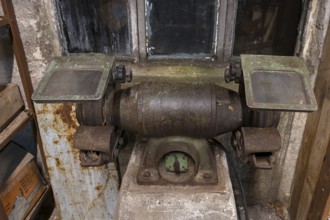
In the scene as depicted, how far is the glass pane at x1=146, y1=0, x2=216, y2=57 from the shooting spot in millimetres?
1270

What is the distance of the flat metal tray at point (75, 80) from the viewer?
2.90 ft

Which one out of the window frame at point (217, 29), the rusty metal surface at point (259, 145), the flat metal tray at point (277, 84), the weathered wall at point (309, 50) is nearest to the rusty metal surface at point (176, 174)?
the rusty metal surface at point (259, 145)

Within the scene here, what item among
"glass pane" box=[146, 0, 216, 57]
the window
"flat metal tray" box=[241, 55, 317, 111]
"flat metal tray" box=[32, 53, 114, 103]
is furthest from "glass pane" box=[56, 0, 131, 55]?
"flat metal tray" box=[241, 55, 317, 111]

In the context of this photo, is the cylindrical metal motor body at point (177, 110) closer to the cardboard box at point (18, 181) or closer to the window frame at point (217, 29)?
the window frame at point (217, 29)

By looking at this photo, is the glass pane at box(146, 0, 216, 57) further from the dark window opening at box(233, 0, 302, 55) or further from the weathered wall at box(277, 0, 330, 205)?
the weathered wall at box(277, 0, 330, 205)

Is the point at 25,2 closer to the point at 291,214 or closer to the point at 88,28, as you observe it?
the point at 88,28

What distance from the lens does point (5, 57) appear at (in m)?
1.36

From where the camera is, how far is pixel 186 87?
100 cm

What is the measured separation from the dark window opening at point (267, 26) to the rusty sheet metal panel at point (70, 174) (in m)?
0.81

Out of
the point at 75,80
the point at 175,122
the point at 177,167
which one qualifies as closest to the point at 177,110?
the point at 175,122

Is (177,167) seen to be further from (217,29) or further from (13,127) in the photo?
(13,127)

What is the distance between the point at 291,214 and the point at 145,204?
38.9 inches

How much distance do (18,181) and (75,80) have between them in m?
0.75

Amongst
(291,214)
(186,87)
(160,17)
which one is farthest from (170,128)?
→ (291,214)
